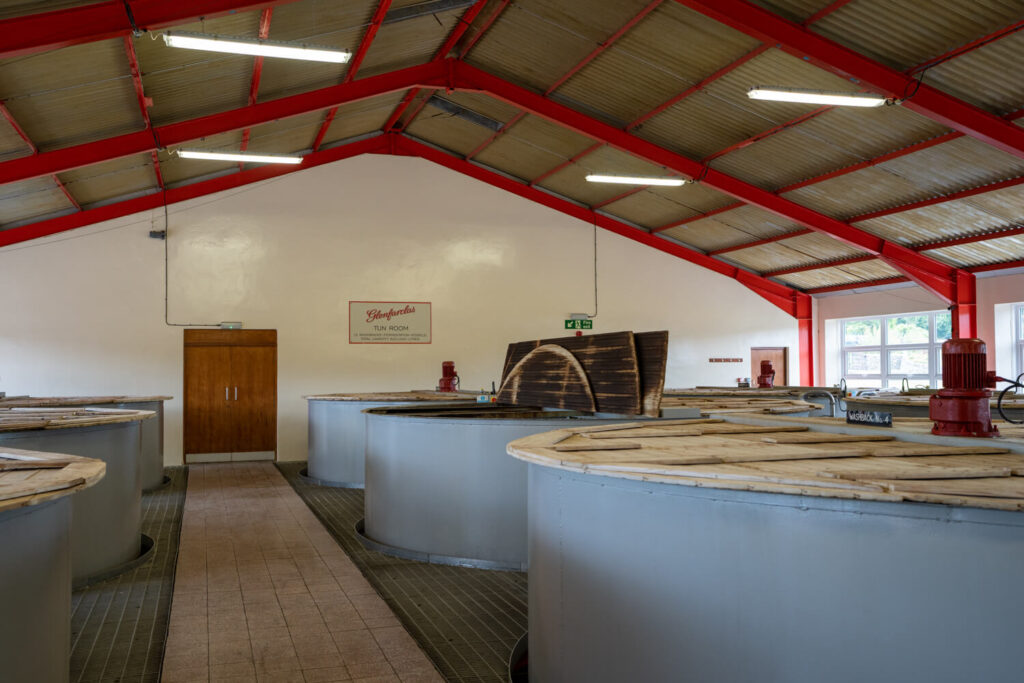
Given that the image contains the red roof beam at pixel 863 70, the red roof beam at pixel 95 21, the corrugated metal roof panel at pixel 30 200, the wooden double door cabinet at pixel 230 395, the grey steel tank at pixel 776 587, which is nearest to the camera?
the grey steel tank at pixel 776 587

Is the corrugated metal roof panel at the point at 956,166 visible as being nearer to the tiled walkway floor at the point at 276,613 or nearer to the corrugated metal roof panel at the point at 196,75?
the corrugated metal roof panel at the point at 196,75

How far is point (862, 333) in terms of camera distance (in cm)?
1538

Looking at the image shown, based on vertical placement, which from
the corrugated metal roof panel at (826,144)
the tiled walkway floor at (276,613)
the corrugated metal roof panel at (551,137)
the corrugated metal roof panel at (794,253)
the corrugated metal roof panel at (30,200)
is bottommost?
the tiled walkway floor at (276,613)

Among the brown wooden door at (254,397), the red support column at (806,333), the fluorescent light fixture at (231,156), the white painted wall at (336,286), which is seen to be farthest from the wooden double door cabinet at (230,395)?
the red support column at (806,333)

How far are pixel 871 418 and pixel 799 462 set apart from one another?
0.93m

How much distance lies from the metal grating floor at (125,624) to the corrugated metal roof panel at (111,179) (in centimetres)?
643

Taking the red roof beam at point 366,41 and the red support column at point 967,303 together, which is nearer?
the red roof beam at point 366,41

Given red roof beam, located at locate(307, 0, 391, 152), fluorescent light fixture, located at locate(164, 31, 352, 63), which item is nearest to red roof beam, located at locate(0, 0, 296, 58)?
fluorescent light fixture, located at locate(164, 31, 352, 63)

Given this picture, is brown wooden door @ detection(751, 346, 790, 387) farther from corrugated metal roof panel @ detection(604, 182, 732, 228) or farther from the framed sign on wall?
the framed sign on wall

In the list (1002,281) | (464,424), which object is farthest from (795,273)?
(464,424)

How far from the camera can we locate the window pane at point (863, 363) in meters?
15.1

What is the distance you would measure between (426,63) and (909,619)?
980 centimetres

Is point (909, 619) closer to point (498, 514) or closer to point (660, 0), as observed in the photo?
point (498, 514)

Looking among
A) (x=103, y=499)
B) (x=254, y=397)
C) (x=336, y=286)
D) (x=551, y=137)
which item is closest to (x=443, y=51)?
(x=551, y=137)
